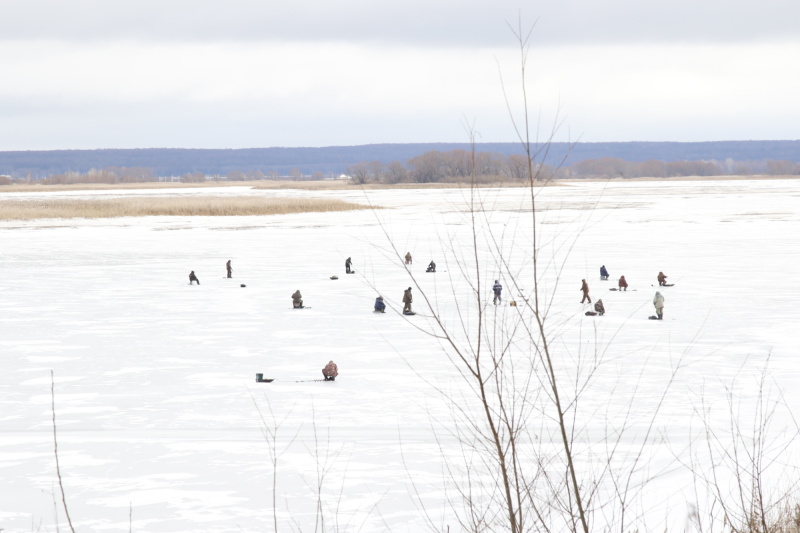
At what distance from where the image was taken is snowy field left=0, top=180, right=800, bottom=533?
7.44m

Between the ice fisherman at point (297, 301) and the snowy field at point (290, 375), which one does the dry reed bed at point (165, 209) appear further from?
the ice fisherman at point (297, 301)

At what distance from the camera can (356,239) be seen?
35375 millimetres

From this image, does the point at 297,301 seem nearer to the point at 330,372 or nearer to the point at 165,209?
the point at 330,372

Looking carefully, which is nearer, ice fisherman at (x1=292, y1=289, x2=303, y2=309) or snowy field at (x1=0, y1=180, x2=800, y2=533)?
snowy field at (x1=0, y1=180, x2=800, y2=533)

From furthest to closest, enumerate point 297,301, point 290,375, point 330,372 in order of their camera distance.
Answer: point 297,301
point 290,375
point 330,372

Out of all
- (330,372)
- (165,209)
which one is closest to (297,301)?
(330,372)

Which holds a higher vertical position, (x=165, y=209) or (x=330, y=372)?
(x=330, y=372)

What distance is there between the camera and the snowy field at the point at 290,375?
744 centimetres

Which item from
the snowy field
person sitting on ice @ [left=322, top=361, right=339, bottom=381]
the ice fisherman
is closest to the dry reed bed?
the snowy field

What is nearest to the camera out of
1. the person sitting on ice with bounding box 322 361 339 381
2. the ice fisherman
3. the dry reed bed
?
the person sitting on ice with bounding box 322 361 339 381

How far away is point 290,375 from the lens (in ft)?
39.6

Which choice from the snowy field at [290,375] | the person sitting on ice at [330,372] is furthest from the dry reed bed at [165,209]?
the person sitting on ice at [330,372]

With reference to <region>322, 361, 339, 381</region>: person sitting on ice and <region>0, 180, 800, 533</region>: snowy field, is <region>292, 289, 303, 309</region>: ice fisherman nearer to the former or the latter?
<region>0, 180, 800, 533</region>: snowy field

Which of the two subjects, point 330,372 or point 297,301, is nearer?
point 330,372
